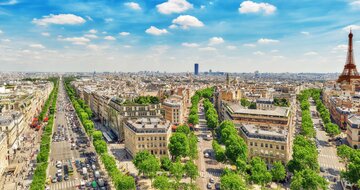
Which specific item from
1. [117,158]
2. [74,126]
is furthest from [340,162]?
[74,126]

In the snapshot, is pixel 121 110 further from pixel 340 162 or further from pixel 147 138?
pixel 340 162

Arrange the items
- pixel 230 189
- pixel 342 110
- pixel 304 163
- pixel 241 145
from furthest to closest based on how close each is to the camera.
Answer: pixel 342 110
pixel 241 145
pixel 304 163
pixel 230 189

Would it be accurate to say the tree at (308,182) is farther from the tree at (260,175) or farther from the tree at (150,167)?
the tree at (150,167)

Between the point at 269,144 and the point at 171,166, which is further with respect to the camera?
the point at 269,144

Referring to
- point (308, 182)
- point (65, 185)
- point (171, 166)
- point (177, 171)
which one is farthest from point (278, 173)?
point (65, 185)

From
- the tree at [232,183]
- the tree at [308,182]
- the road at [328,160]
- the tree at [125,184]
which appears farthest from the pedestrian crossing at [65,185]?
the road at [328,160]

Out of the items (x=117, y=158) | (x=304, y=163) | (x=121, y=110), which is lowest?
(x=117, y=158)

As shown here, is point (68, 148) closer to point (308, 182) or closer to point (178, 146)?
point (178, 146)

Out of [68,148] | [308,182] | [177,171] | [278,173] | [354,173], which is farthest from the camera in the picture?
[68,148]

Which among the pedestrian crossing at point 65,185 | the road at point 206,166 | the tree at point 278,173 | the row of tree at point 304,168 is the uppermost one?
the row of tree at point 304,168
